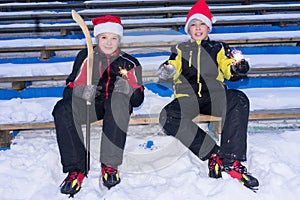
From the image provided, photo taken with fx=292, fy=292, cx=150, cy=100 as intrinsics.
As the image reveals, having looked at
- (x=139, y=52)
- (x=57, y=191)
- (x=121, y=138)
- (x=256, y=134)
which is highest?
(x=139, y=52)

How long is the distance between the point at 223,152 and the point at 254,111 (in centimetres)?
76

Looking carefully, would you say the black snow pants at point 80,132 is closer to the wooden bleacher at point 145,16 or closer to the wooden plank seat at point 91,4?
the wooden bleacher at point 145,16

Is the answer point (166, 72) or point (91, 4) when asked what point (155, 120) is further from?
point (91, 4)

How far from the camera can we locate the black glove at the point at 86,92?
244 centimetres

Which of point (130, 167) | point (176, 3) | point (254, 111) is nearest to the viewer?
point (130, 167)

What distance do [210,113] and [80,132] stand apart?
118 cm

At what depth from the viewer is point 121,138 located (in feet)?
7.68

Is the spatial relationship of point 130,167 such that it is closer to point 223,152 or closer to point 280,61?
point 223,152

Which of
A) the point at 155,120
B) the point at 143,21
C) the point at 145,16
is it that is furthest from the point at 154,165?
the point at 145,16

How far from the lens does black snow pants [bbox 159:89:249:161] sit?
2.34m

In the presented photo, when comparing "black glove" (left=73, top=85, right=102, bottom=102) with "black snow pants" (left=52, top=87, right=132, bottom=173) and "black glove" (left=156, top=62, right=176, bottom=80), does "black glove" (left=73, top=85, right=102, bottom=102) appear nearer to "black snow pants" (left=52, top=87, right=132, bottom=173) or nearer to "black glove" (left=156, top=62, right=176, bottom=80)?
"black snow pants" (left=52, top=87, right=132, bottom=173)

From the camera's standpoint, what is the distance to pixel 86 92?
244cm

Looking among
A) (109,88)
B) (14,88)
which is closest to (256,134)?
(109,88)

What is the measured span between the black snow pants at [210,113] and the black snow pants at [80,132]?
0.43m
